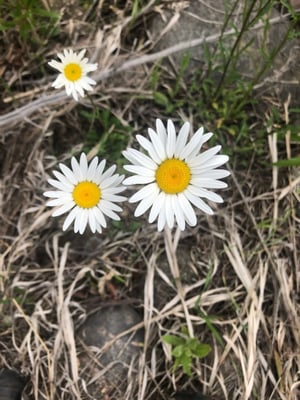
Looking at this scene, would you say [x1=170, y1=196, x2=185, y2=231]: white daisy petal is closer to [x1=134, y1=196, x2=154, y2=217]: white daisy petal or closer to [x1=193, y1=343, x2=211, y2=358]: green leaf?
[x1=134, y1=196, x2=154, y2=217]: white daisy petal

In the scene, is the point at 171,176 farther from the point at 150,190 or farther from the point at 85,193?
the point at 85,193

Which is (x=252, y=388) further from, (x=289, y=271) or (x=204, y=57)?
(x=204, y=57)

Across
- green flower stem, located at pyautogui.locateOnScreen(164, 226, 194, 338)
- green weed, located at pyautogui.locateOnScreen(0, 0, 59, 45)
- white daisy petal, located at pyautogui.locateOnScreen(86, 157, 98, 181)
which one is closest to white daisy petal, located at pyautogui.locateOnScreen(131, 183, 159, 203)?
white daisy petal, located at pyautogui.locateOnScreen(86, 157, 98, 181)

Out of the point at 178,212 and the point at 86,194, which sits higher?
the point at 86,194

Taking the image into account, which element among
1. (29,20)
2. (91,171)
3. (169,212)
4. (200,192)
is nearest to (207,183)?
(200,192)

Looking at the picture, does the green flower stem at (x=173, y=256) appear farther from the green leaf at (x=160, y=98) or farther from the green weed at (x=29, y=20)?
the green weed at (x=29, y=20)

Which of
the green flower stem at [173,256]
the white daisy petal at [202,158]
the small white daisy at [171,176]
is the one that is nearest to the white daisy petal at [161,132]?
the small white daisy at [171,176]

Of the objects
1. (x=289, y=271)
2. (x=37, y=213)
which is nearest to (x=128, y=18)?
(x=37, y=213)
